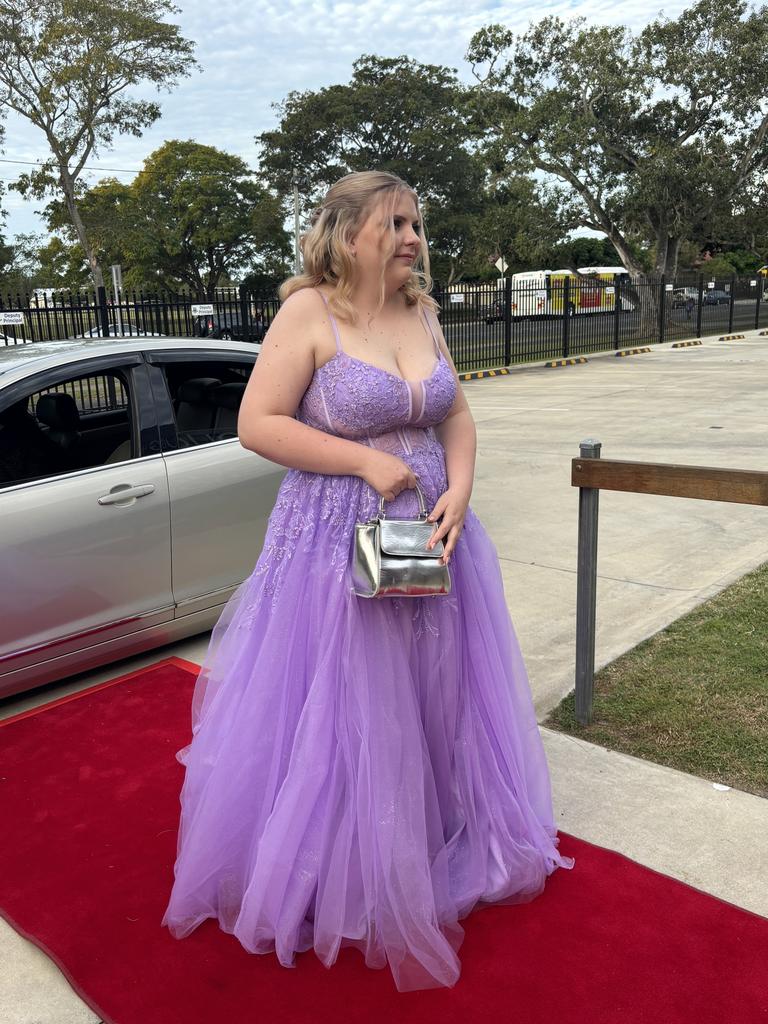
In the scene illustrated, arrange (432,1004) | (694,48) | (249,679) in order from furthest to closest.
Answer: (694,48) → (249,679) → (432,1004)

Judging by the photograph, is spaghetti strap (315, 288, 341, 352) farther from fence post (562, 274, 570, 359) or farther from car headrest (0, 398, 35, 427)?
fence post (562, 274, 570, 359)

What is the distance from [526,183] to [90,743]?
96.5ft

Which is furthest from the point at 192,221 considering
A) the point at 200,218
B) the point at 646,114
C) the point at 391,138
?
the point at 646,114

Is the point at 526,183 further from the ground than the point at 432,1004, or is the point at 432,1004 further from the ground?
the point at 526,183

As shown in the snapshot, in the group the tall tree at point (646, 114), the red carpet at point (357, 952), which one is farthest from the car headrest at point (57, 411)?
the tall tree at point (646, 114)

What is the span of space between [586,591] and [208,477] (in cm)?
178

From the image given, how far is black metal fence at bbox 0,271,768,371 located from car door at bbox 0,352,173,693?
702 centimetres

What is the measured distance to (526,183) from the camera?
29719 millimetres

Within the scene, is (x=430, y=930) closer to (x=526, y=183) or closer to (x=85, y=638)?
(x=85, y=638)

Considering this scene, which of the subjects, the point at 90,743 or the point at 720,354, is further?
the point at 720,354

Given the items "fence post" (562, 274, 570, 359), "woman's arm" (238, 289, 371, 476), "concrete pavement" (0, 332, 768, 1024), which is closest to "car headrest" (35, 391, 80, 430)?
"concrete pavement" (0, 332, 768, 1024)

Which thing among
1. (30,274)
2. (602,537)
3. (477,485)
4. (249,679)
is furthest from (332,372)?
(30,274)

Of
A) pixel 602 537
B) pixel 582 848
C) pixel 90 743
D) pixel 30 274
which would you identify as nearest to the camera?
pixel 582 848

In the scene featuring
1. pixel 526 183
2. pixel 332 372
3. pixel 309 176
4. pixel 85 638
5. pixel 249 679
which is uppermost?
pixel 309 176
